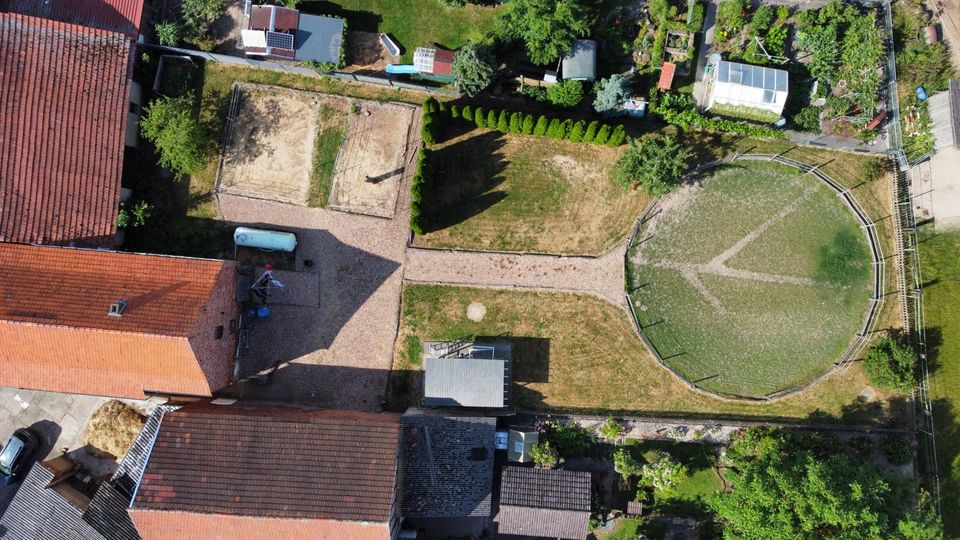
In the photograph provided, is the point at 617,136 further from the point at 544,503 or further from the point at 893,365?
the point at 544,503

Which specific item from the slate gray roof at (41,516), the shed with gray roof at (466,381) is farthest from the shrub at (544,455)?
the slate gray roof at (41,516)

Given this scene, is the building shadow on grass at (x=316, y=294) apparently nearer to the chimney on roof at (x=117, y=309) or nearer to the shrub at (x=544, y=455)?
the chimney on roof at (x=117, y=309)

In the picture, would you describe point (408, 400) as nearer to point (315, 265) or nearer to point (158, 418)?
point (315, 265)

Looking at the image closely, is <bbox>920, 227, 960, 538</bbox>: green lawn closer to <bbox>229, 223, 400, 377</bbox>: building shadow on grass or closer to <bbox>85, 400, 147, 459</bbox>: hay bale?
<bbox>229, 223, 400, 377</bbox>: building shadow on grass

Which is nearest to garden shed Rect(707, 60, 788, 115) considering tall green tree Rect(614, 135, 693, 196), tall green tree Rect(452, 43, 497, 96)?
tall green tree Rect(614, 135, 693, 196)

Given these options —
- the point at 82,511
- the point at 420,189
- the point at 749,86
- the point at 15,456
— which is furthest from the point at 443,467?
the point at 749,86

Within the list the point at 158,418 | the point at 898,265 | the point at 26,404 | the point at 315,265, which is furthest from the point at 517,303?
the point at 26,404

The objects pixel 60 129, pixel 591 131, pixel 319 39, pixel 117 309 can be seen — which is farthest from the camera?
pixel 319 39
